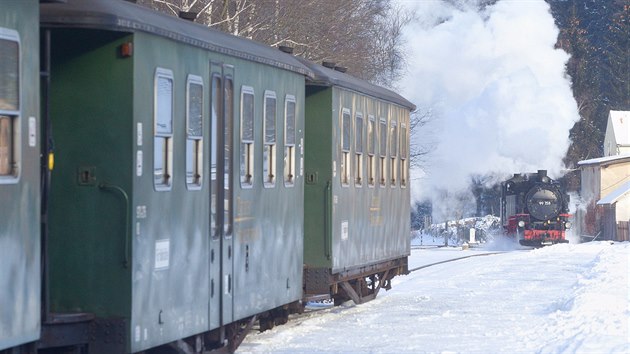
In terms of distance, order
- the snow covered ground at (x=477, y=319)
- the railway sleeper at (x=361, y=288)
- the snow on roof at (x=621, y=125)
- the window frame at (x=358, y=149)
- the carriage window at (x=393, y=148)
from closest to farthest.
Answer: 1. the snow covered ground at (x=477, y=319)
2. the window frame at (x=358, y=149)
3. the railway sleeper at (x=361, y=288)
4. the carriage window at (x=393, y=148)
5. the snow on roof at (x=621, y=125)

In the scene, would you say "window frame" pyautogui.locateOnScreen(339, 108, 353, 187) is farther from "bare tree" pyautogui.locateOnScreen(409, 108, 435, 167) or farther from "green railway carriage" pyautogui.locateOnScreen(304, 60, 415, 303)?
"bare tree" pyautogui.locateOnScreen(409, 108, 435, 167)

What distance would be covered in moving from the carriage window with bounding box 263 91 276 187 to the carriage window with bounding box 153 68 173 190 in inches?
127

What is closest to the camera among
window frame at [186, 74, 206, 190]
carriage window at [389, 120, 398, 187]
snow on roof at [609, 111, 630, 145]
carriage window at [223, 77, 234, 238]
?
window frame at [186, 74, 206, 190]

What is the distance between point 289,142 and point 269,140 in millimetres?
920

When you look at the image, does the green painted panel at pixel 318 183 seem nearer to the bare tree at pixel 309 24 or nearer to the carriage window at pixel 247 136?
the carriage window at pixel 247 136

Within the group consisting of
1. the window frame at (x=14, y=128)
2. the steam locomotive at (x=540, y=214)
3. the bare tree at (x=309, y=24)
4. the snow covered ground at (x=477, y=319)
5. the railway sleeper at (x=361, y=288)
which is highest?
the bare tree at (x=309, y=24)

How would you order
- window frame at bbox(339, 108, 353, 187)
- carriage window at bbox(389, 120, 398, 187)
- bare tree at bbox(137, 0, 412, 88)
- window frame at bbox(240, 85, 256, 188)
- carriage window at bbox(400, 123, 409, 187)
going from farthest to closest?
bare tree at bbox(137, 0, 412, 88), carriage window at bbox(400, 123, 409, 187), carriage window at bbox(389, 120, 398, 187), window frame at bbox(339, 108, 353, 187), window frame at bbox(240, 85, 256, 188)

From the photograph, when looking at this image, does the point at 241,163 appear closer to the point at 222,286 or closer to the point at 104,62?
the point at 222,286

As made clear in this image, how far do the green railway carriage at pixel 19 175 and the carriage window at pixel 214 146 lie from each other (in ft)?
11.8

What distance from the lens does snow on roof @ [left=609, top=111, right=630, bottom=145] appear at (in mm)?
83062

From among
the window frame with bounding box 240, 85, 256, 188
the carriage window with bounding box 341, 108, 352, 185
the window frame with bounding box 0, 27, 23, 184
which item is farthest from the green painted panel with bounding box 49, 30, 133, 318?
the carriage window with bounding box 341, 108, 352, 185

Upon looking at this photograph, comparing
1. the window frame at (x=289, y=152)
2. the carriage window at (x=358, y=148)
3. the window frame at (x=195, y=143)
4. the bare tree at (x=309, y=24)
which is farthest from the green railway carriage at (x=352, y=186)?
the bare tree at (x=309, y=24)

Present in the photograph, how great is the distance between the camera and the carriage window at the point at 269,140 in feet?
48.2

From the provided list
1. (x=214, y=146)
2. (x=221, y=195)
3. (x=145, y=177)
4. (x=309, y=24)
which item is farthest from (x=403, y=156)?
(x=309, y=24)
